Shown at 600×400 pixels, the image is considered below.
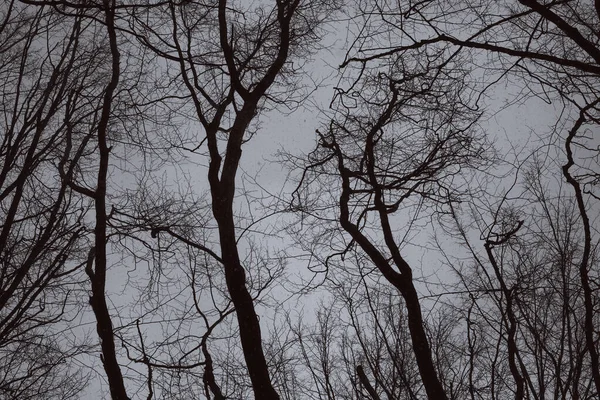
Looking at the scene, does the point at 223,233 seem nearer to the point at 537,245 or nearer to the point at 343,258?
the point at 343,258

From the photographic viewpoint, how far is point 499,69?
4.28 m

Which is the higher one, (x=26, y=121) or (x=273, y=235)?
(x=26, y=121)

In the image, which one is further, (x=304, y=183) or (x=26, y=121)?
(x=304, y=183)

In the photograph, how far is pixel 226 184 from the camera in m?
5.46

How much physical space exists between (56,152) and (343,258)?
13.2 feet

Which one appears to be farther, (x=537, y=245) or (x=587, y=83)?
(x=537, y=245)

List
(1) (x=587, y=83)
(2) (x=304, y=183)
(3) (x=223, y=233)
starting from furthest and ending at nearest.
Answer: (2) (x=304, y=183), (3) (x=223, y=233), (1) (x=587, y=83)

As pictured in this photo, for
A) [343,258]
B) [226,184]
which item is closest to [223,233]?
→ [226,184]

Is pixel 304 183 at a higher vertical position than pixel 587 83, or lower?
higher

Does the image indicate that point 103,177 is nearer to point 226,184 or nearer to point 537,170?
point 226,184

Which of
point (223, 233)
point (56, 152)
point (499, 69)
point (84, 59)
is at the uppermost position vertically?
point (84, 59)

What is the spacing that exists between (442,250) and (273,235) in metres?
2.15

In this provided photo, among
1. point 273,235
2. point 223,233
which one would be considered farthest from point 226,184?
point 273,235

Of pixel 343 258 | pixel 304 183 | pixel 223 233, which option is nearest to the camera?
pixel 223 233
